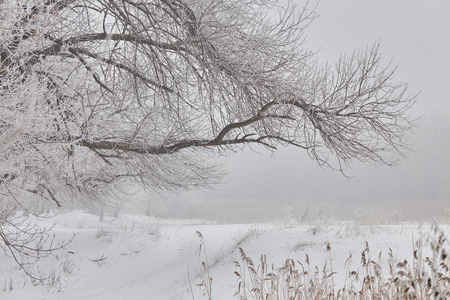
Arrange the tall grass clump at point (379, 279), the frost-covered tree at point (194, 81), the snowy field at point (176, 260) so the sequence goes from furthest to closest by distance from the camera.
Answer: the snowy field at point (176, 260), the frost-covered tree at point (194, 81), the tall grass clump at point (379, 279)

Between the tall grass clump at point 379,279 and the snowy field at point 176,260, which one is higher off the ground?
the tall grass clump at point 379,279

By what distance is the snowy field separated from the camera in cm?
820

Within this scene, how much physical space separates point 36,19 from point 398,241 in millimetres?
8989

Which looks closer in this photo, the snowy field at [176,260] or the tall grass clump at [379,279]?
the tall grass clump at [379,279]

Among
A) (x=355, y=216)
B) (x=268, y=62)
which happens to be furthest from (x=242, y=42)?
(x=355, y=216)

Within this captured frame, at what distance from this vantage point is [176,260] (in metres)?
11.8

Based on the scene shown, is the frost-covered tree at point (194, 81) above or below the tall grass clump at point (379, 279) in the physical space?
above

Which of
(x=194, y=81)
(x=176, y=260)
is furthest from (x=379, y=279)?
(x=176, y=260)

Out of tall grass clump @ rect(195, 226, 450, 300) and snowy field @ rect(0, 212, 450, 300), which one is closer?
tall grass clump @ rect(195, 226, 450, 300)

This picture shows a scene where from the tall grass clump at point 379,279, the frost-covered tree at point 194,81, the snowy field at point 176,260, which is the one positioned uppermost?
the frost-covered tree at point 194,81

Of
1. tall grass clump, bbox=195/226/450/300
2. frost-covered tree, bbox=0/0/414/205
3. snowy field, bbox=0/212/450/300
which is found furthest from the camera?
snowy field, bbox=0/212/450/300

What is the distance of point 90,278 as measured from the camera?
31.4 ft

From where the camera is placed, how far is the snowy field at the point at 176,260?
8203 millimetres

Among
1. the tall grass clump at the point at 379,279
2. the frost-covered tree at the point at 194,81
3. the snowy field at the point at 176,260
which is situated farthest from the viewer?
the snowy field at the point at 176,260
